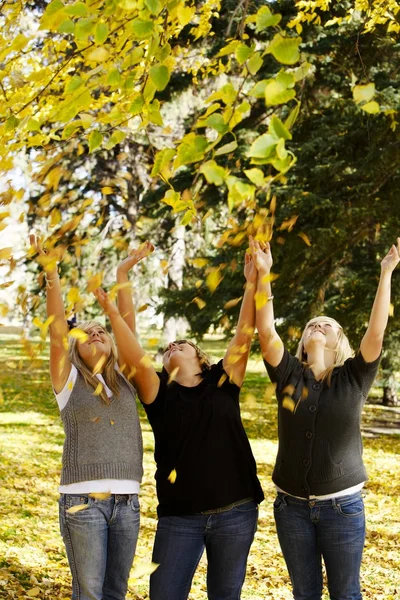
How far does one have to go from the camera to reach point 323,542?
2852 mm

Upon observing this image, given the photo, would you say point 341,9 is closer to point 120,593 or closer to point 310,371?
point 310,371

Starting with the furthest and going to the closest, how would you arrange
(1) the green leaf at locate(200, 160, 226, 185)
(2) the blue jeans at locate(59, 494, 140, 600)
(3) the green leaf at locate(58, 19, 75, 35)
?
(2) the blue jeans at locate(59, 494, 140, 600), (3) the green leaf at locate(58, 19, 75, 35), (1) the green leaf at locate(200, 160, 226, 185)

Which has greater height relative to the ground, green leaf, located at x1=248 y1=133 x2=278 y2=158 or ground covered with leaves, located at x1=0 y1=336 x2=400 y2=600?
green leaf, located at x1=248 y1=133 x2=278 y2=158

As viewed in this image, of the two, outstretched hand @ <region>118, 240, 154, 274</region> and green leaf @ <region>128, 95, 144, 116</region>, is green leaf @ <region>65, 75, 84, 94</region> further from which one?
outstretched hand @ <region>118, 240, 154, 274</region>

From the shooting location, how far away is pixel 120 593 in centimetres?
292

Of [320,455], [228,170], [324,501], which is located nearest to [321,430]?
[320,455]

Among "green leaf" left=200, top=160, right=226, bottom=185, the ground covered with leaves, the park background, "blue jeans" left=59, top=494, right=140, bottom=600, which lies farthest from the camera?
the ground covered with leaves

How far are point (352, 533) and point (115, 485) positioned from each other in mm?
943

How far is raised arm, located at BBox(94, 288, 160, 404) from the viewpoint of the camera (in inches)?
117

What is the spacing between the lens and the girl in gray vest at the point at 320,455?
2.85 metres

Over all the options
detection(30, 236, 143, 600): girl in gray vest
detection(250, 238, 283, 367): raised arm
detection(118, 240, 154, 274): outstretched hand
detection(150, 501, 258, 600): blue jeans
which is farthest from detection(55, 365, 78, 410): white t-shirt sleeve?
detection(250, 238, 283, 367): raised arm

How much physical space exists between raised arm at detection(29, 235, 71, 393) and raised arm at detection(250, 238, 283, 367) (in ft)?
2.61

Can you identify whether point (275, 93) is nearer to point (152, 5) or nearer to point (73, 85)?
point (152, 5)

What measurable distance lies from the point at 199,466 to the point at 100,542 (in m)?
0.48
